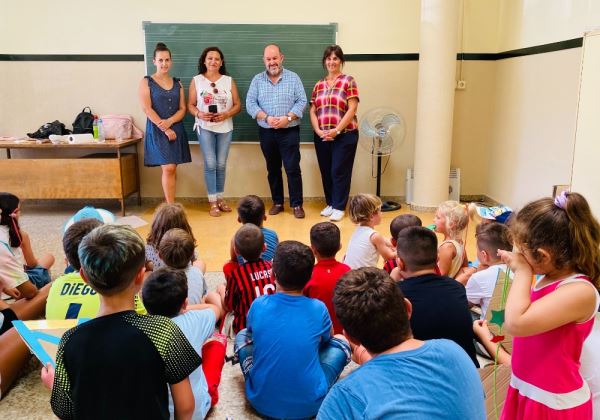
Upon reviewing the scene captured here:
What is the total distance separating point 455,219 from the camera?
2697 mm

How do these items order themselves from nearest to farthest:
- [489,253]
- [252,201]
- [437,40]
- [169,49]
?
[489,253] → [252,201] → [437,40] → [169,49]

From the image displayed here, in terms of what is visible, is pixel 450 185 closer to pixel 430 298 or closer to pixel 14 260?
pixel 430 298

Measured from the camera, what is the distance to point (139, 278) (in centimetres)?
133

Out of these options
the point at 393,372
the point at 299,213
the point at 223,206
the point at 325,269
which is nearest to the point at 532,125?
the point at 299,213

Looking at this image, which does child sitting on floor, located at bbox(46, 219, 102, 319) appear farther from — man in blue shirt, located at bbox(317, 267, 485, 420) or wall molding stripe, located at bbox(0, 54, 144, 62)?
wall molding stripe, located at bbox(0, 54, 144, 62)

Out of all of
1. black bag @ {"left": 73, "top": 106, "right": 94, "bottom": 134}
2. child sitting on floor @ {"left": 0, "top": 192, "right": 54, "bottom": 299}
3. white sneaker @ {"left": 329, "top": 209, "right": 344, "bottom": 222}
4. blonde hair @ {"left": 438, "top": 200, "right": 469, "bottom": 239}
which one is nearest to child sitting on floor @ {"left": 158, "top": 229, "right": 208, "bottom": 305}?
child sitting on floor @ {"left": 0, "top": 192, "right": 54, "bottom": 299}

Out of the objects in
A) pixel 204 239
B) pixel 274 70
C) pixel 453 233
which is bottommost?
pixel 204 239

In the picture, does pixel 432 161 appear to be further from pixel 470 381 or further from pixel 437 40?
pixel 470 381

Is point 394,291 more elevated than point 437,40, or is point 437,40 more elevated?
point 437,40

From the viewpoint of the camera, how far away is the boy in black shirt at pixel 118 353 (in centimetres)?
118

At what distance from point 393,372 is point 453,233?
6.15 feet

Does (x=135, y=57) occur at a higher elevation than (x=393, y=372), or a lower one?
higher

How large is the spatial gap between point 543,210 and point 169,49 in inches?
191

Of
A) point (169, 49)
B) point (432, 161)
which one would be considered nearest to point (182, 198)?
point (169, 49)
